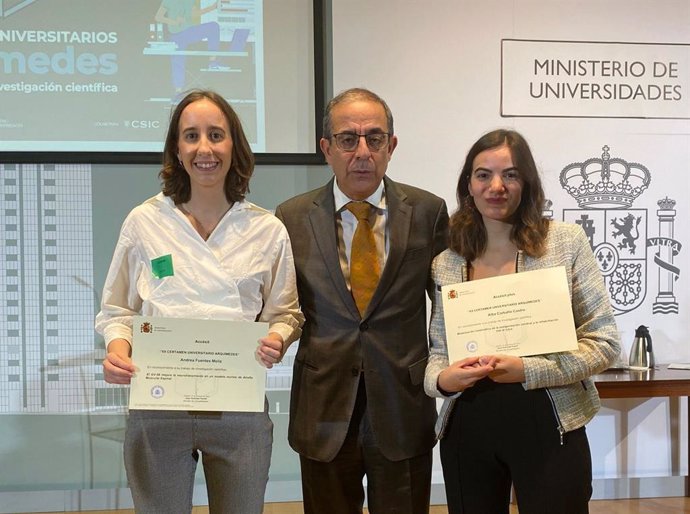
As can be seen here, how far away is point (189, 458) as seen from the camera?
5.72 ft

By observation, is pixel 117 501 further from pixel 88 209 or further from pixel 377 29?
pixel 377 29

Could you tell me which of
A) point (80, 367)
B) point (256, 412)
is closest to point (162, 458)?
point (256, 412)

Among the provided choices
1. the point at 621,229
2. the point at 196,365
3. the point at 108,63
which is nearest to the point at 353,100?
the point at 196,365

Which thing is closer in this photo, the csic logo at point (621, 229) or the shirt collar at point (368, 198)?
the shirt collar at point (368, 198)

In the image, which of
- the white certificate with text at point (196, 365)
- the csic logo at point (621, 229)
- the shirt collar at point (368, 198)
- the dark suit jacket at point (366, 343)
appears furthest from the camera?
the csic logo at point (621, 229)

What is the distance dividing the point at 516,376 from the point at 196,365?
2.73ft

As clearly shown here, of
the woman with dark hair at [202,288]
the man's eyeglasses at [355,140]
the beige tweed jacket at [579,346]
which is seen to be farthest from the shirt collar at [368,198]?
the beige tweed jacket at [579,346]

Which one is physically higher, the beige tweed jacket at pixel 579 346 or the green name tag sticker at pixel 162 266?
the green name tag sticker at pixel 162 266

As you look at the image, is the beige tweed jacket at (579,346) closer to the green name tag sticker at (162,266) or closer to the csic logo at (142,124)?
the green name tag sticker at (162,266)

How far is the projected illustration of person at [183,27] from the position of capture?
11.4 feet

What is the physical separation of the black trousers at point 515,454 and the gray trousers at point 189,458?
0.55 metres

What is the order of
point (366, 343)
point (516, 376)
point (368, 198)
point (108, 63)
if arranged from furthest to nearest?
1. point (108, 63)
2. point (368, 198)
3. point (366, 343)
4. point (516, 376)

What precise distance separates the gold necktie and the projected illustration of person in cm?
195

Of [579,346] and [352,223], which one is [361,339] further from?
[579,346]
